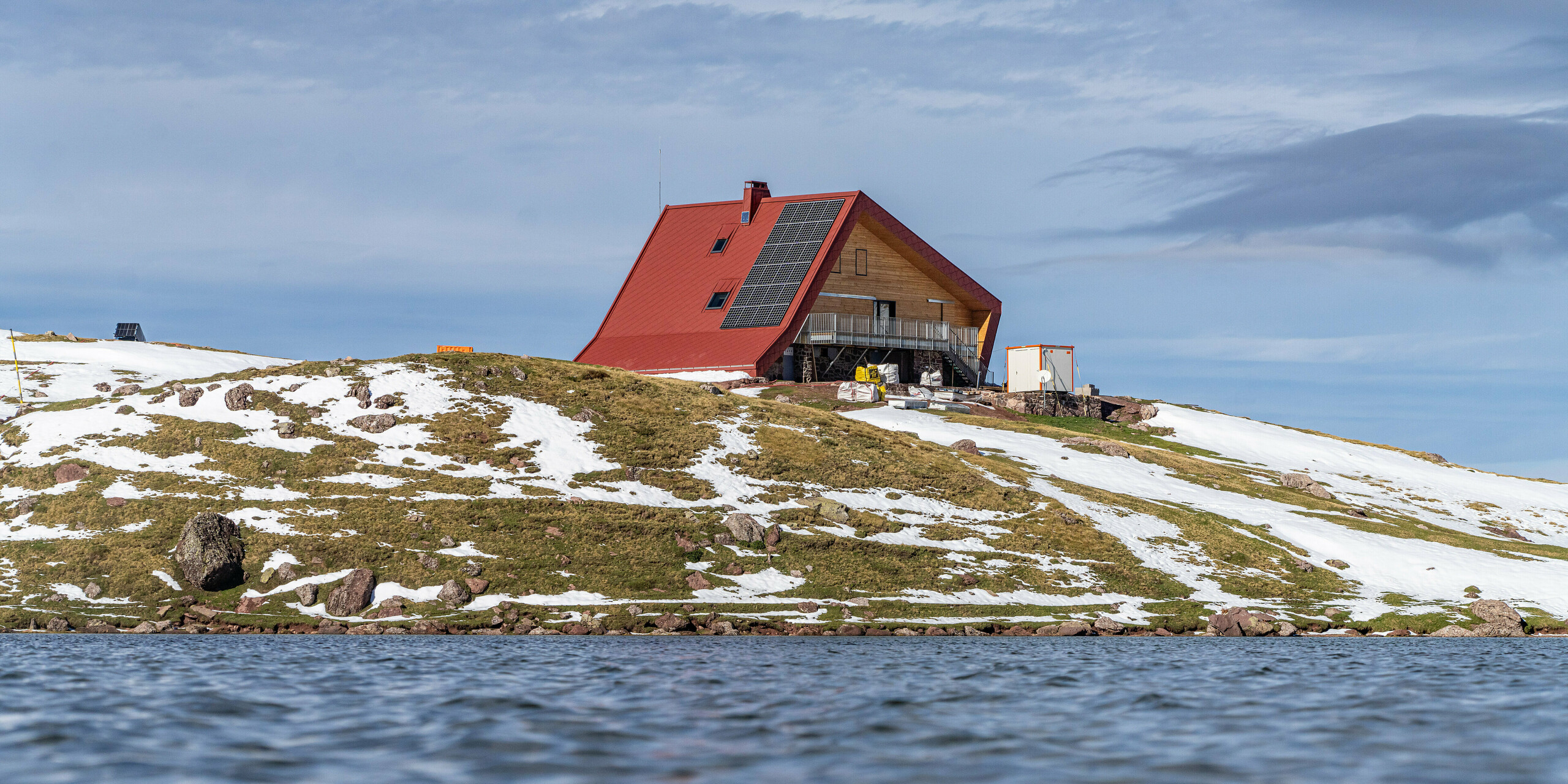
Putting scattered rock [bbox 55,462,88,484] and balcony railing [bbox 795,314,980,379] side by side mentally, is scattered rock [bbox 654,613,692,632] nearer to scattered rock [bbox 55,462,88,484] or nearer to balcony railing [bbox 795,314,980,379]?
scattered rock [bbox 55,462,88,484]

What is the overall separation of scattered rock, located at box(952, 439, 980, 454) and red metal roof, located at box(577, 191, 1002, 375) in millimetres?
20050

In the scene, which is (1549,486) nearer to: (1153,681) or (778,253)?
(778,253)

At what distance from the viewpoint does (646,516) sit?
158 feet

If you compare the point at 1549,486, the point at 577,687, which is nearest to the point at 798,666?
the point at 577,687

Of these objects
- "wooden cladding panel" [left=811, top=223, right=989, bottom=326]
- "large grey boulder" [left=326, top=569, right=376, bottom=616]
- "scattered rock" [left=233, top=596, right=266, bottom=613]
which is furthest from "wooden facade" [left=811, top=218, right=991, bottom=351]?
"scattered rock" [left=233, top=596, right=266, bottom=613]

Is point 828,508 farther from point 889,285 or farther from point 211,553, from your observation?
point 889,285

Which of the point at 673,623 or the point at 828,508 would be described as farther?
the point at 828,508

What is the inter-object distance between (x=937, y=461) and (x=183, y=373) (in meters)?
52.3

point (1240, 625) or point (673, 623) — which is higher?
point (673, 623)

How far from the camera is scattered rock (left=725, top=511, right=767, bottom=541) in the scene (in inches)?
1880

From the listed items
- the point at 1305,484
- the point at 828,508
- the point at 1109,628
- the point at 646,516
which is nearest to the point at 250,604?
the point at 646,516

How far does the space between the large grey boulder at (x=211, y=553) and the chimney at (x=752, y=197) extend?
59936 mm

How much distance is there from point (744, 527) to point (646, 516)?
13.5 feet

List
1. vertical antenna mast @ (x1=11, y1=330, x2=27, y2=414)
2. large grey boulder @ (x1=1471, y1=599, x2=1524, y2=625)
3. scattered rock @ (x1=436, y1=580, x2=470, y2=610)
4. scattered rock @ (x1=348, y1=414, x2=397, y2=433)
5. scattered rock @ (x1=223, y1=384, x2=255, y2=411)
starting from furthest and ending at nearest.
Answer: vertical antenna mast @ (x1=11, y1=330, x2=27, y2=414), scattered rock @ (x1=223, y1=384, x2=255, y2=411), scattered rock @ (x1=348, y1=414, x2=397, y2=433), large grey boulder @ (x1=1471, y1=599, x2=1524, y2=625), scattered rock @ (x1=436, y1=580, x2=470, y2=610)
